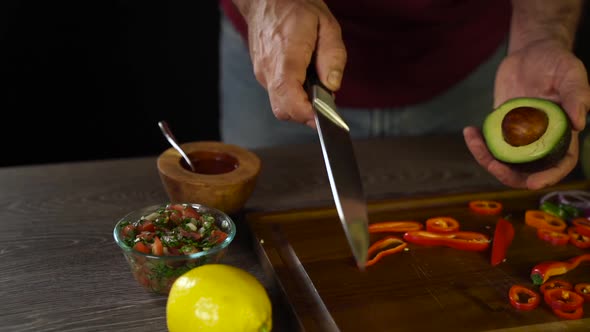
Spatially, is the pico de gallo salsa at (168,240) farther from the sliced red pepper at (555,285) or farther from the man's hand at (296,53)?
the sliced red pepper at (555,285)

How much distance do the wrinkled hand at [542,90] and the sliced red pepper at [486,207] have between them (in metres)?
0.05

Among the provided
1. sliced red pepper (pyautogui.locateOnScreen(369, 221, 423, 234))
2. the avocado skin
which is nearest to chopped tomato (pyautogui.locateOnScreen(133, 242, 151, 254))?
sliced red pepper (pyautogui.locateOnScreen(369, 221, 423, 234))

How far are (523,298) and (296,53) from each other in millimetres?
584

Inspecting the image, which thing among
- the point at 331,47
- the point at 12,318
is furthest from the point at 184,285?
the point at 331,47

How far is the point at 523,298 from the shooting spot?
117 centimetres

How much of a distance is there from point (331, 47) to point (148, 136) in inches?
79.6

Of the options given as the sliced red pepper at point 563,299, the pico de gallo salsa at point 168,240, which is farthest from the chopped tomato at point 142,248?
the sliced red pepper at point 563,299

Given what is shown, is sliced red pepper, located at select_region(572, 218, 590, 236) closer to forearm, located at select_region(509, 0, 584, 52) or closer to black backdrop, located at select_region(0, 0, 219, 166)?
forearm, located at select_region(509, 0, 584, 52)

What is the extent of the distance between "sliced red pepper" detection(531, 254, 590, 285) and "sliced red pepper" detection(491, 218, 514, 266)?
6 centimetres

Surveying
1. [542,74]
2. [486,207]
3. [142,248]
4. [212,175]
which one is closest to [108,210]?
[212,175]

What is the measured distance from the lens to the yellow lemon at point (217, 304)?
95 centimetres

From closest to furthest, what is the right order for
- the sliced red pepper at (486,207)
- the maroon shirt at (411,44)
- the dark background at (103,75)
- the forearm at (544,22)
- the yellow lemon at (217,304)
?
the yellow lemon at (217,304)
the sliced red pepper at (486,207)
the forearm at (544,22)
the maroon shirt at (411,44)
the dark background at (103,75)

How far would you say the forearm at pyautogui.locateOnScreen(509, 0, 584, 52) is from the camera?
5.42ft

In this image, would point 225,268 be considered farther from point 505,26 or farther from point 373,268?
point 505,26
